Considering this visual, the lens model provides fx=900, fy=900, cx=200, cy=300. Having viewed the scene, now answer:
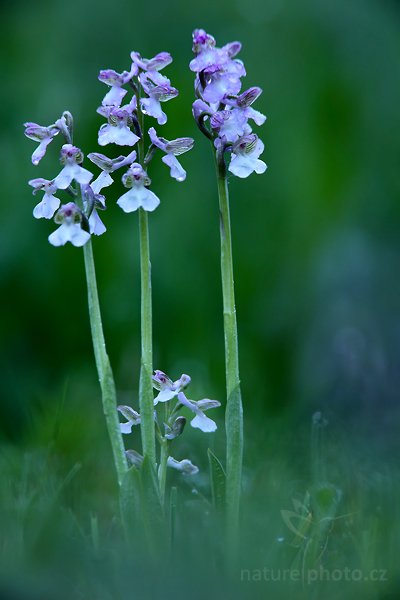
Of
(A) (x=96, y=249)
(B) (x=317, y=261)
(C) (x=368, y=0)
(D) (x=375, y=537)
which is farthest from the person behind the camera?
(C) (x=368, y=0)

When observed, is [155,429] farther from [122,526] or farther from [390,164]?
[390,164]

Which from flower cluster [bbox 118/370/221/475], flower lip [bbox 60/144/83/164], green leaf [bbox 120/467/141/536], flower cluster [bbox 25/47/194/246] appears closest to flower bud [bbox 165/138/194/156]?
flower cluster [bbox 25/47/194/246]

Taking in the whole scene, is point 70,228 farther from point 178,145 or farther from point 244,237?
point 244,237

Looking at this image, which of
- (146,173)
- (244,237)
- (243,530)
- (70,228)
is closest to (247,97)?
(146,173)

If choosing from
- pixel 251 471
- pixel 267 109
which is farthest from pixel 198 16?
pixel 251 471

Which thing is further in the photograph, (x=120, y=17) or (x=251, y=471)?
(x=120, y=17)

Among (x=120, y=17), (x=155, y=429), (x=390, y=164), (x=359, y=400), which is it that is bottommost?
(x=359, y=400)
